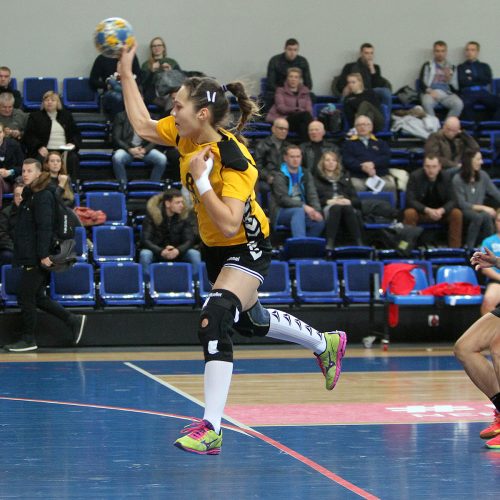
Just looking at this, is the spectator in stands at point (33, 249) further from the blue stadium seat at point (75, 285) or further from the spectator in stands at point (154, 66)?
the spectator in stands at point (154, 66)

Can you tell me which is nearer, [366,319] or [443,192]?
[366,319]

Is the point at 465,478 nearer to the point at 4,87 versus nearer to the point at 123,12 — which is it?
the point at 4,87

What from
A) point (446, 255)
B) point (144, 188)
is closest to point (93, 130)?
point (144, 188)

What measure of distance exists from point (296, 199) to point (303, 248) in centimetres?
70

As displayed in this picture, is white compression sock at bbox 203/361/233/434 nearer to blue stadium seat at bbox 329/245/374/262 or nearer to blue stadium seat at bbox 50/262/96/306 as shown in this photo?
blue stadium seat at bbox 50/262/96/306

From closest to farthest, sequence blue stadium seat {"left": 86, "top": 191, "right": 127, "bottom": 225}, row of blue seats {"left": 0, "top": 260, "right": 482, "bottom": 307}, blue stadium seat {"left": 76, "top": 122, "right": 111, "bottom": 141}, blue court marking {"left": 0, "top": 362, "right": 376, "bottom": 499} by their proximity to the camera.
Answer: blue court marking {"left": 0, "top": 362, "right": 376, "bottom": 499}, row of blue seats {"left": 0, "top": 260, "right": 482, "bottom": 307}, blue stadium seat {"left": 86, "top": 191, "right": 127, "bottom": 225}, blue stadium seat {"left": 76, "top": 122, "right": 111, "bottom": 141}

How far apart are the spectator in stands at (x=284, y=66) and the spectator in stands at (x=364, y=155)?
171 cm

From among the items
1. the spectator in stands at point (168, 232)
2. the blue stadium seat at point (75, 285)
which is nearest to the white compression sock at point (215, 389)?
the blue stadium seat at point (75, 285)

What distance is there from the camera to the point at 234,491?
4699 mm

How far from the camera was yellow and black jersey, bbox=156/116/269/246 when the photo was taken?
526 centimetres

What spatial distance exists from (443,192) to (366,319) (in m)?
2.48

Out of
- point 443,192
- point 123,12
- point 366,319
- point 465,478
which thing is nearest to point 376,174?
point 443,192

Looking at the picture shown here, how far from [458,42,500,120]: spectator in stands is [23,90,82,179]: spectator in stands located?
6297 millimetres

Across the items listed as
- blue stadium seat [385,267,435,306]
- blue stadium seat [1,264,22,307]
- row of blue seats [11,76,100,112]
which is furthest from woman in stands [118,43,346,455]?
row of blue seats [11,76,100,112]
